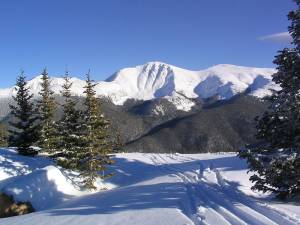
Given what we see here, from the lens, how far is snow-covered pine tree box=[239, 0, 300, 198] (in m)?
18.6

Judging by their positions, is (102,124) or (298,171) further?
(102,124)

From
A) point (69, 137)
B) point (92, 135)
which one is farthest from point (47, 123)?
point (92, 135)

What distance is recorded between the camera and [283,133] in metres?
19.9

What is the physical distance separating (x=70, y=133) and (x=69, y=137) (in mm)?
1381

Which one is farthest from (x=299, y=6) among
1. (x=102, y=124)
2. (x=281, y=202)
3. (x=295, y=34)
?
(x=102, y=124)

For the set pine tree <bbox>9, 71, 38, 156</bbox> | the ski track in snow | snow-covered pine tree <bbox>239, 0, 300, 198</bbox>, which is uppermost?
pine tree <bbox>9, 71, 38, 156</bbox>

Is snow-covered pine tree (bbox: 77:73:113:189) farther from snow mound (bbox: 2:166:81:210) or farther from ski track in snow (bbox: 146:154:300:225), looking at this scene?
ski track in snow (bbox: 146:154:300:225)

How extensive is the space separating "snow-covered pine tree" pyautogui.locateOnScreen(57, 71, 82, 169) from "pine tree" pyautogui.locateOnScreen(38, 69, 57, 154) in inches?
160

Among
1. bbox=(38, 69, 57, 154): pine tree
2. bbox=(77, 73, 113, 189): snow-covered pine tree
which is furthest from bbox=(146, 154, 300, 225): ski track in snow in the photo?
bbox=(38, 69, 57, 154): pine tree

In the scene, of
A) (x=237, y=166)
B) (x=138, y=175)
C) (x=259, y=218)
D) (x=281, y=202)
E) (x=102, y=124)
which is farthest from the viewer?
(x=138, y=175)

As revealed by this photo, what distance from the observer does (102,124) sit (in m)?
38.1

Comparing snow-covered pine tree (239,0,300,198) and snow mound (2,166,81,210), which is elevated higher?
snow-covered pine tree (239,0,300,198)

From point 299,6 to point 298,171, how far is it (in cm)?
713

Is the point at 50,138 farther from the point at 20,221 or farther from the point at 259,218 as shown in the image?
the point at 259,218
